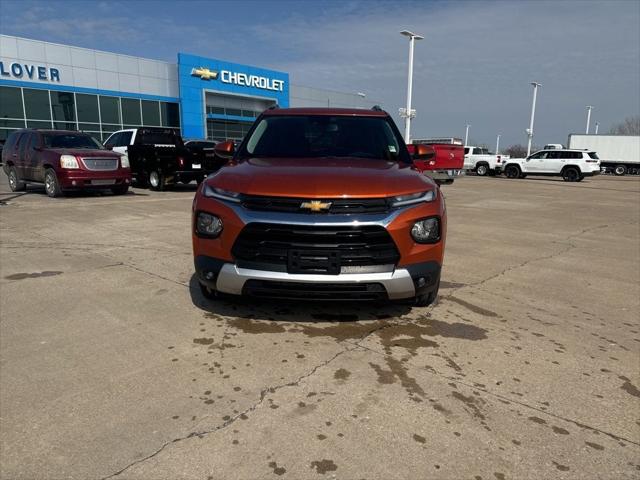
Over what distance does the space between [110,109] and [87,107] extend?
167 centimetres

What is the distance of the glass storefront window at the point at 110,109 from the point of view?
32.1m

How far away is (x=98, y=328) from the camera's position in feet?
11.5

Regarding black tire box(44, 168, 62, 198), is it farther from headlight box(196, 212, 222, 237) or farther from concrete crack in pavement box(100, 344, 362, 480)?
concrete crack in pavement box(100, 344, 362, 480)

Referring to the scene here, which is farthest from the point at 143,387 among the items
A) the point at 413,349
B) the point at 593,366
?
the point at 593,366

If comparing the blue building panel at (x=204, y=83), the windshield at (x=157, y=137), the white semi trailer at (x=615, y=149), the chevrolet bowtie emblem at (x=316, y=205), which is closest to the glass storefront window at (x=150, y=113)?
the blue building panel at (x=204, y=83)

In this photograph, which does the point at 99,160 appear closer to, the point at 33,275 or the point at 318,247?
the point at 33,275

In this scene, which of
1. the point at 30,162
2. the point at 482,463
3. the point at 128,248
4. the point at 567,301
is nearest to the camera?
the point at 482,463

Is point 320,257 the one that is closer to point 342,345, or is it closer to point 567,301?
point 342,345

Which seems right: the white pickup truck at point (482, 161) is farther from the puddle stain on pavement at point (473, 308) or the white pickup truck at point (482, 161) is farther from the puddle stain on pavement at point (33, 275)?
the puddle stain on pavement at point (33, 275)

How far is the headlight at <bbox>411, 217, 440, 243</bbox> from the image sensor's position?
321cm

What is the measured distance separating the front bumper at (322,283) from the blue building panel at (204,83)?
123ft

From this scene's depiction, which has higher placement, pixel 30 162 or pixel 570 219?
pixel 30 162

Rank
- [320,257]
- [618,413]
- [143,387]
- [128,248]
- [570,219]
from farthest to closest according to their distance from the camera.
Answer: [570,219], [128,248], [320,257], [143,387], [618,413]

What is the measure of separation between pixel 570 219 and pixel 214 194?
996cm
